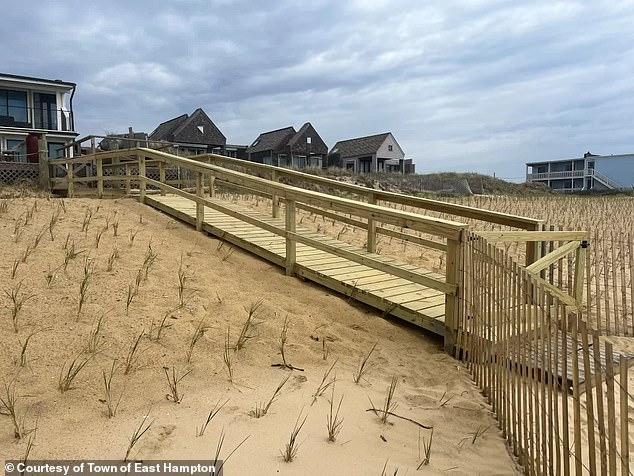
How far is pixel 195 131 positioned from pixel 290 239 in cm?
3626

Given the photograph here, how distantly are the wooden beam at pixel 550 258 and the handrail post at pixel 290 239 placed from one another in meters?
2.66

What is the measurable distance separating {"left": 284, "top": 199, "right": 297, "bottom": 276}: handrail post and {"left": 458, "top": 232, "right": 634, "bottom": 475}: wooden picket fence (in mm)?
2285

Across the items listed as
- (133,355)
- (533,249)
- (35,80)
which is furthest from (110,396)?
(35,80)

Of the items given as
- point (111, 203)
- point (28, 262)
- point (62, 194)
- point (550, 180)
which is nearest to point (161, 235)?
point (28, 262)

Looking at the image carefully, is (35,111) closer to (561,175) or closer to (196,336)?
(196,336)

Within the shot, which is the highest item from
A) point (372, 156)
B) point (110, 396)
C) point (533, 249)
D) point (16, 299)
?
point (372, 156)

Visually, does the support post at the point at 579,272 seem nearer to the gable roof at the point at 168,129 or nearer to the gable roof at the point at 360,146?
the gable roof at the point at 168,129

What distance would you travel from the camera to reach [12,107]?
85.8 feet

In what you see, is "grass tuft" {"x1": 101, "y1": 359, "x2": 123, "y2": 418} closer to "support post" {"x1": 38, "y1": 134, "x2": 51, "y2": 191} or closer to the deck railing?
the deck railing

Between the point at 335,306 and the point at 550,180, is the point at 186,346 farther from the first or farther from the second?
the point at 550,180

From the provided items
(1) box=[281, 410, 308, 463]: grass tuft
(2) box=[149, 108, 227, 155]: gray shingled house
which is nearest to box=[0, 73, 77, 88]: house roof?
(2) box=[149, 108, 227, 155]: gray shingled house

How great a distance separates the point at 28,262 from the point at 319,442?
3729mm

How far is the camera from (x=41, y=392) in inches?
111

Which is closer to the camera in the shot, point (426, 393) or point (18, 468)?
point (18, 468)
